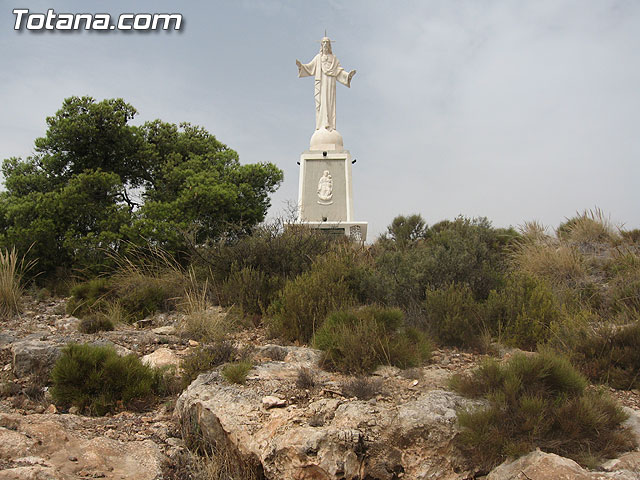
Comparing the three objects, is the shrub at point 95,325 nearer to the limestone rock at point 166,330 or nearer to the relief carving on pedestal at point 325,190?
the limestone rock at point 166,330

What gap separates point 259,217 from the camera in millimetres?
13727

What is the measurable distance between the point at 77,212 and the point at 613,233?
11.1m

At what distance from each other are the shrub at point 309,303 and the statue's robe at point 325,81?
33.4 ft

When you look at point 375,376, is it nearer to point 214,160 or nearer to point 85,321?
point 85,321

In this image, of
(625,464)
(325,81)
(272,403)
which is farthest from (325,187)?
(625,464)

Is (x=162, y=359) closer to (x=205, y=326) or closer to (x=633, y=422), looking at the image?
(x=205, y=326)

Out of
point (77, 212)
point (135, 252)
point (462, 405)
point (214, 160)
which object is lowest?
point (462, 405)

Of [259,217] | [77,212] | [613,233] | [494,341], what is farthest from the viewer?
[259,217]

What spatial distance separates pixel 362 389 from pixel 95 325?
4.30 meters

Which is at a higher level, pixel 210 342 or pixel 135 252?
pixel 135 252

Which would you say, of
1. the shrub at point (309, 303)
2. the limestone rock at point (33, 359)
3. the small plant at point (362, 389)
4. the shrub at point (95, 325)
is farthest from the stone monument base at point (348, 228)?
the small plant at point (362, 389)

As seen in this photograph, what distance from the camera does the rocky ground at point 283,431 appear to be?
313cm

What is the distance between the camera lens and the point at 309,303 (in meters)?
6.09

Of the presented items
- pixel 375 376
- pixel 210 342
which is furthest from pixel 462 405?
pixel 210 342
